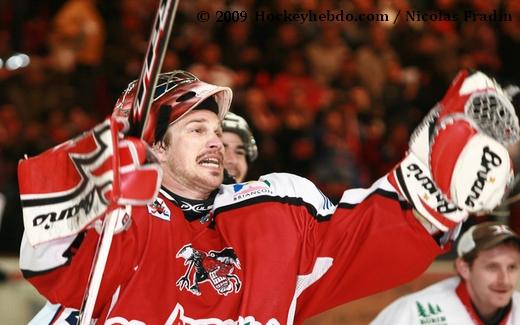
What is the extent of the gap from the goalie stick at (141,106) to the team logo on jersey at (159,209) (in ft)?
1.00

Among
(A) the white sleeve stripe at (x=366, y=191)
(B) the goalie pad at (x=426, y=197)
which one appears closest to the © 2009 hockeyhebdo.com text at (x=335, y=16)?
(A) the white sleeve stripe at (x=366, y=191)

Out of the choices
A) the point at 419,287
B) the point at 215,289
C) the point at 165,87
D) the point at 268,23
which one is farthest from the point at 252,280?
the point at 268,23

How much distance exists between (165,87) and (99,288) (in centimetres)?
76

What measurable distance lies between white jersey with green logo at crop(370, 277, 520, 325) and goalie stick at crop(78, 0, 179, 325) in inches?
80.3

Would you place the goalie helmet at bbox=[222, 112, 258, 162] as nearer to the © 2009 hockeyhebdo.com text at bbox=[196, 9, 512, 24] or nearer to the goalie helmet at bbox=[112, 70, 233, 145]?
the goalie helmet at bbox=[112, 70, 233, 145]

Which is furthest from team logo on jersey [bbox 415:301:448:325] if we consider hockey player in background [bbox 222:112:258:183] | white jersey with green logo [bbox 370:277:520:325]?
hockey player in background [bbox 222:112:258:183]

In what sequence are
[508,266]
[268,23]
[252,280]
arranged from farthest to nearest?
1. [268,23]
2. [508,266]
3. [252,280]

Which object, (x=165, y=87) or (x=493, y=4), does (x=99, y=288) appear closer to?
(x=165, y=87)

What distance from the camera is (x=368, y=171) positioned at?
775cm

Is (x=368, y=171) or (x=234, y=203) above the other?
(x=234, y=203)

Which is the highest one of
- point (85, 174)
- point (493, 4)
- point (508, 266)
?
point (493, 4)

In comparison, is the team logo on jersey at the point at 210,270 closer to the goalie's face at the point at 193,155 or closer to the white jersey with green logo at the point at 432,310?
the goalie's face at the point at 193,155

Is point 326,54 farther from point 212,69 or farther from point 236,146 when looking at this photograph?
point 236,146

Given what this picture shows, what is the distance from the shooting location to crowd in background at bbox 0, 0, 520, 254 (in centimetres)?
760
